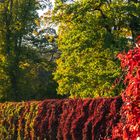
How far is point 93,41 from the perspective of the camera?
99.7ft

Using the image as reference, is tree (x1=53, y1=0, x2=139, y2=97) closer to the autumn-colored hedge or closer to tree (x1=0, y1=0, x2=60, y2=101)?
tree (x1=0, y1=0, x2=60, y2=101)

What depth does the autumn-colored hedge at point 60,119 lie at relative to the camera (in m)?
12.7

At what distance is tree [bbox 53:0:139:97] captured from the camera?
29.3m

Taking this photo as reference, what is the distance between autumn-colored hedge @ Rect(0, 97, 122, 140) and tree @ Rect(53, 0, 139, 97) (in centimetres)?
1091

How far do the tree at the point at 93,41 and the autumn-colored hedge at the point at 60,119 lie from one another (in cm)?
1091

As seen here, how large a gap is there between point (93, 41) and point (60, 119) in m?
15.8

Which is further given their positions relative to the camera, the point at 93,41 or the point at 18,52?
the point at 18,52

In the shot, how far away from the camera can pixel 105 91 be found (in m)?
29.1

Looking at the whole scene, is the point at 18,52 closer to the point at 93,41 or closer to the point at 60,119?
the point at 93,41

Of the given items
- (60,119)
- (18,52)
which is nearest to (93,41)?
(18,52)

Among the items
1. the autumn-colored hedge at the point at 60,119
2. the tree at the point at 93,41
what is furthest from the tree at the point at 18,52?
the autumn-colored hedge at the point at 60,119

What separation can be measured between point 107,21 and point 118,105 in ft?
60.1

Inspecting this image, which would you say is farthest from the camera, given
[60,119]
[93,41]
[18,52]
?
[18,52]

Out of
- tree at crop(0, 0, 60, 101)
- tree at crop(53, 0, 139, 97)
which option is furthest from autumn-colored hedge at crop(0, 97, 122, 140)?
tree at crop(0, 0, 60, 101)
